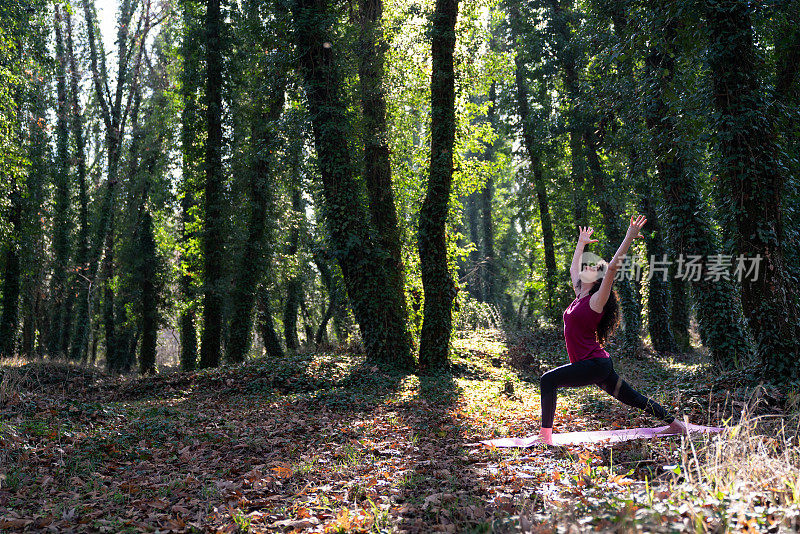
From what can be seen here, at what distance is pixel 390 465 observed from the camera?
20.6 ft

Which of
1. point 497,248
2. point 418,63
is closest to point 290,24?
point 418,63

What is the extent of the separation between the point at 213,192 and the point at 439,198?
8.91 metres

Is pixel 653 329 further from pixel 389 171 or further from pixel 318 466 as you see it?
pixel 318 466

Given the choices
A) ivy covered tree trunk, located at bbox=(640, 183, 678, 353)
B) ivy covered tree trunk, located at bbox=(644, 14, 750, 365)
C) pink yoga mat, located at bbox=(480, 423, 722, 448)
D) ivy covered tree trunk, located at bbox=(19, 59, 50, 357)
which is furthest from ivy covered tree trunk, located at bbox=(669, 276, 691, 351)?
ivy covered tree trunk, located at bbox=(19, 59, 50, 357)

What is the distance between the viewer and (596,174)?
20.6m

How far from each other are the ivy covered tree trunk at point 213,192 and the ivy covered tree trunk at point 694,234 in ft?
44.1

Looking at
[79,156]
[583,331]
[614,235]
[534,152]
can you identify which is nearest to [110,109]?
[79,156]

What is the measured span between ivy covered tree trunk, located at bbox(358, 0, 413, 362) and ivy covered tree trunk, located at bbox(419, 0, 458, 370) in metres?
0.79

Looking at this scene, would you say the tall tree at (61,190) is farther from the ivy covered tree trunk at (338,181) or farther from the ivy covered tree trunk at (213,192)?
the ivy covered tree trunk at (338,181)

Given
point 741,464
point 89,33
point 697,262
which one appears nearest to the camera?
point 741,464

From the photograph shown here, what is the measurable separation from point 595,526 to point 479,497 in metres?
1.46

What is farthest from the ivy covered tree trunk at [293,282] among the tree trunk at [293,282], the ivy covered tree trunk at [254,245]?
the ivy covered tree trunk at [254,245]

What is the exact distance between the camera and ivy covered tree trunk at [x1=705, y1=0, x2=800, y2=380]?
782 cm

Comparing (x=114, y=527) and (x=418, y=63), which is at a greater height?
(x=418, y=63)
